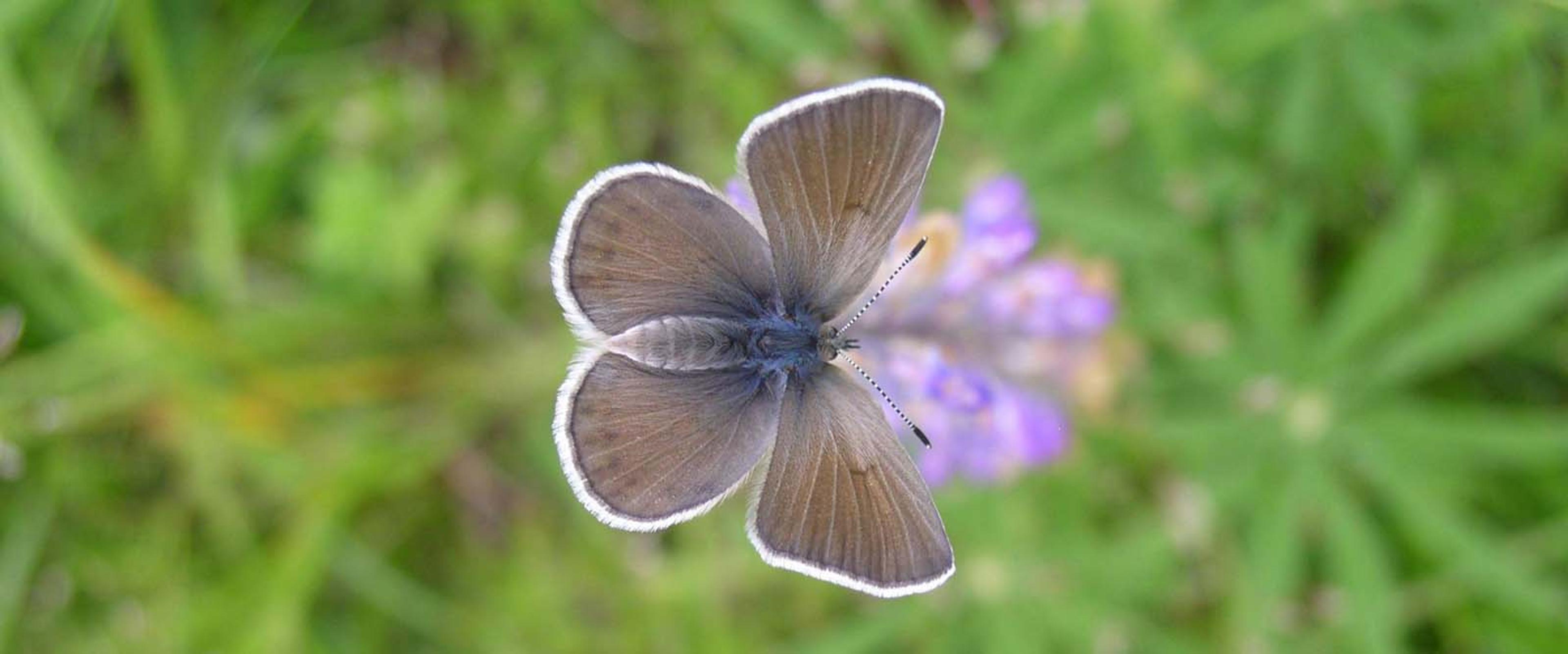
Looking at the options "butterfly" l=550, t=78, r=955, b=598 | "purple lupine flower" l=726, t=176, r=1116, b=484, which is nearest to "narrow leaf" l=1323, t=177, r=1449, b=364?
"purple lupine flower" l=726, t=176, r=1116, b=484

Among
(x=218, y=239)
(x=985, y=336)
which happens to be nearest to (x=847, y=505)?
(x=985, y=336)

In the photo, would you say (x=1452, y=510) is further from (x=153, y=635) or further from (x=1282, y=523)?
(x=153, y=635)

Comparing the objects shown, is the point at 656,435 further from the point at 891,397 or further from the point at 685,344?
the point at 891,397

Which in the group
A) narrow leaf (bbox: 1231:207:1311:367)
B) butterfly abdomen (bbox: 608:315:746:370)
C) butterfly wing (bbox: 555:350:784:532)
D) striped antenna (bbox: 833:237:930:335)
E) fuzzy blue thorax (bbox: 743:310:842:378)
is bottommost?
butterfly wing (bbox: 555:350:784:532)

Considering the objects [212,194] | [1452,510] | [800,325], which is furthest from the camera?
[212,194]

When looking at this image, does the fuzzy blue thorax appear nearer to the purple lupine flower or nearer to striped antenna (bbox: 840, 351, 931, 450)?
striped antenna (bbox: 840, 351, 931, 450)

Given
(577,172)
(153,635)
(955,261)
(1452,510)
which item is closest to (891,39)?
(577,172)
